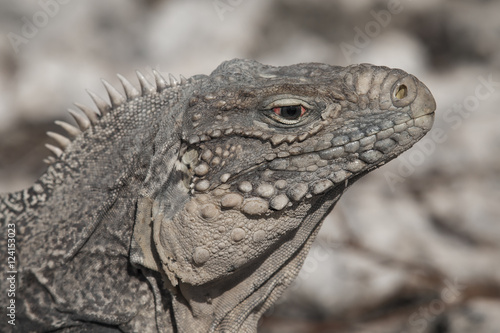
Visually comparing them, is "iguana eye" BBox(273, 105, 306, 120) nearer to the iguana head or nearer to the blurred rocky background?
the iguana head

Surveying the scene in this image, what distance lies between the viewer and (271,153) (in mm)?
3039

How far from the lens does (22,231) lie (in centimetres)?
339

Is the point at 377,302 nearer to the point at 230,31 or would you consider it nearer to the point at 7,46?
the point at 230,31

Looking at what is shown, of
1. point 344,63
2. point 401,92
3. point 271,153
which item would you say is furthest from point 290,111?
point 344,63

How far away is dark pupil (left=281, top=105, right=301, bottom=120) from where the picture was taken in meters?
3.06

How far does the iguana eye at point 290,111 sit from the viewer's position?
3.06 metres

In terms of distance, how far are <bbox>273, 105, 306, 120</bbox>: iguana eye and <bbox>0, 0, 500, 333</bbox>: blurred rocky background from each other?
5.93 m

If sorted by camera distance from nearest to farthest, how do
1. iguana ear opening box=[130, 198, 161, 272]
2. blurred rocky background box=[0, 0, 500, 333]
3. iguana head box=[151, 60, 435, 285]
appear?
iguana head box=[151, 60, 435, 285] < iguana ear opening box=[130, 198, 161, 272] < blurred rocky background box=[0, 0, 500, 333]

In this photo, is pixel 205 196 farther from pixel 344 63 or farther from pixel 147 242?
pixel 344 63

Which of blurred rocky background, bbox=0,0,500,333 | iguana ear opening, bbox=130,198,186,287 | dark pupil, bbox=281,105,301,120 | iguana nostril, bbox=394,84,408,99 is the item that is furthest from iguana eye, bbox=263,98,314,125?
blurred rocky background, bbox=0,0,500,333

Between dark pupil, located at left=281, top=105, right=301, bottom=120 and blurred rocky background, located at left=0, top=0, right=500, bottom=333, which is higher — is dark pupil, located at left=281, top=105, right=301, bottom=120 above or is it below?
below

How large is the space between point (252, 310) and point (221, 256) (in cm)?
58

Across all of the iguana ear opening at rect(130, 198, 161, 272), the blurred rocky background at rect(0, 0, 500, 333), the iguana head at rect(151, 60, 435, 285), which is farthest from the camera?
the blurred rocky background at rect(0, 0, 500, 333)

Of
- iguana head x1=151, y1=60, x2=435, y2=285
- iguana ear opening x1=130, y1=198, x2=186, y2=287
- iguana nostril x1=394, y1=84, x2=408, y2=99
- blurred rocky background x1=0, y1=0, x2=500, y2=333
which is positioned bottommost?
iguana ear opening x1=130, y1=198, x2=186, y2=287
